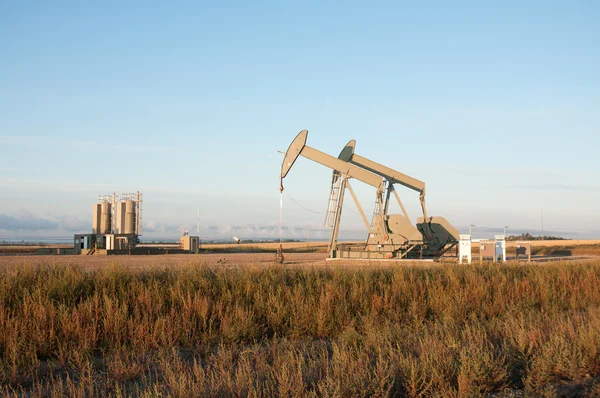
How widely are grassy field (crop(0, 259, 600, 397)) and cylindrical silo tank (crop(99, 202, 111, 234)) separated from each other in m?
37.7

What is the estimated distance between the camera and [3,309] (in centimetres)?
818

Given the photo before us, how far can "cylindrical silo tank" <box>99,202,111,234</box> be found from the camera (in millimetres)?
47781

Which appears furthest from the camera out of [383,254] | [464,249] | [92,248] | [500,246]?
[92,248]

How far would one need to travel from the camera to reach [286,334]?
9.03 metres

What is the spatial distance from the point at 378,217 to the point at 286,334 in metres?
20.2

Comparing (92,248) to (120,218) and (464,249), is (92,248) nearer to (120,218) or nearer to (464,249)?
(120,218)

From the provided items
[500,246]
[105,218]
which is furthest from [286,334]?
[105,218]

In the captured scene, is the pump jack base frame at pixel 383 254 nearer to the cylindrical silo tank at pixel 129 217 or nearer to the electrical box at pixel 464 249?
the electrical box at pixel 464 249

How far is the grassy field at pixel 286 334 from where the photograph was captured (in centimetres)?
566

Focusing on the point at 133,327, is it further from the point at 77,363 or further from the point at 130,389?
the point at 130,389

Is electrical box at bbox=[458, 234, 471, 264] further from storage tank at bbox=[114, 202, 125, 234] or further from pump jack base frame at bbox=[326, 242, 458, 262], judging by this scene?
storage tank at bbox=[114, 202, 125, 234]

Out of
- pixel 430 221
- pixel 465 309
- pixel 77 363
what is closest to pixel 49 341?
pixel 77 363

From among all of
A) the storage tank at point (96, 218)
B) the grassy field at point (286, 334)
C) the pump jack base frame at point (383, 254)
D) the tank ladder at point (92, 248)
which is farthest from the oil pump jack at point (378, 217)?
the storage tank at point (96, 218)

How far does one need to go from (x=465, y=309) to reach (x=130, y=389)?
7104 mm
